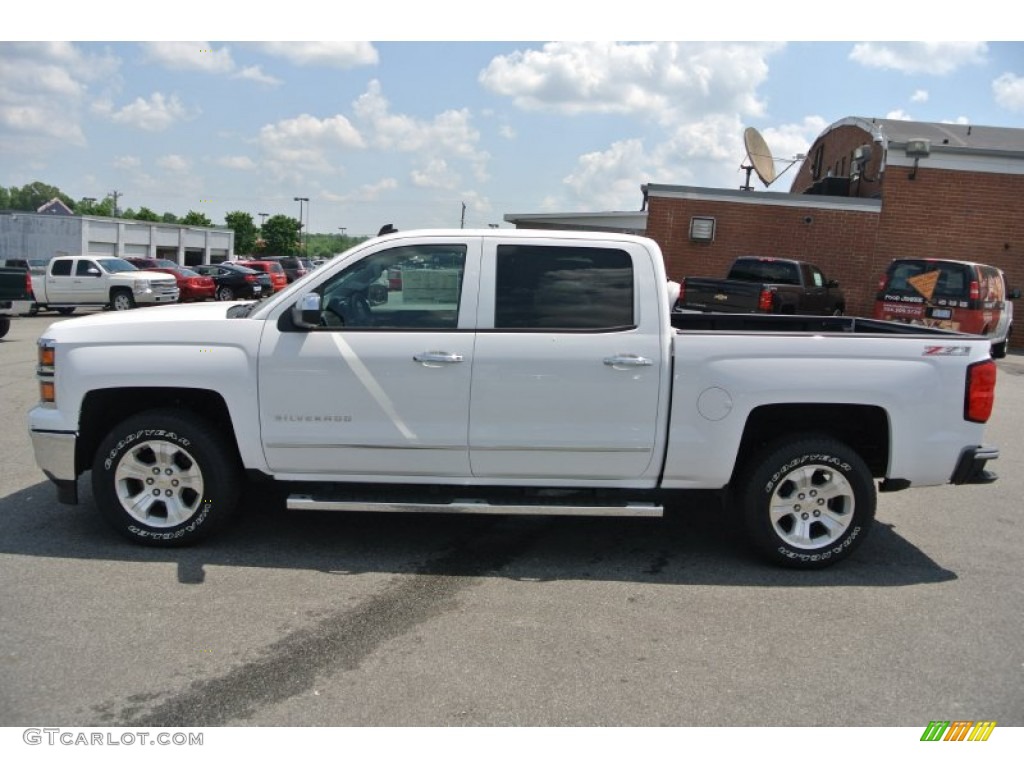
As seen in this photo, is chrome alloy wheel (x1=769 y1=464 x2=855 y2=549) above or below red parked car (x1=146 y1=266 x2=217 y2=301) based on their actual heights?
below

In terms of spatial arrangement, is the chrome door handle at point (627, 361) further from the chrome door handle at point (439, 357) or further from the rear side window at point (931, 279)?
the rear side window at point (931, 279)

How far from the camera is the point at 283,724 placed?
3285 millimetres

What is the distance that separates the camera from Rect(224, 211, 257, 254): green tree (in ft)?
315

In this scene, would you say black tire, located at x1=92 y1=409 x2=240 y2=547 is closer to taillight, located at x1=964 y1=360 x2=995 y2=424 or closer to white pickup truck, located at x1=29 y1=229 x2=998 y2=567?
white pickup truck, located at x1=29 y1=229 x2=998 y2=567

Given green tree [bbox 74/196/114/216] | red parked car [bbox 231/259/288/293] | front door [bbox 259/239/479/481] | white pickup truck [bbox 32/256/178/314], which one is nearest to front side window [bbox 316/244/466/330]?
front door [bbox 259/239/479/481]

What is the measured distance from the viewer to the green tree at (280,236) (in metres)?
90.8

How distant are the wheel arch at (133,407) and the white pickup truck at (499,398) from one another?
1.0 inches

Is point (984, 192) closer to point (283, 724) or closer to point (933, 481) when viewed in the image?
point (933, 481)

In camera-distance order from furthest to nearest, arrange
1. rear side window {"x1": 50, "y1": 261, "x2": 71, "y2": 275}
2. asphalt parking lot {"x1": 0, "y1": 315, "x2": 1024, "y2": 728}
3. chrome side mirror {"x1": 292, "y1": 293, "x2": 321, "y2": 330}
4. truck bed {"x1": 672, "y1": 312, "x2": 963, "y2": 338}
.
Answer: rear side window {"x1": 50, "y1": 261, "x2": 71, "y2": 275}, truck bed {"x1": 672, "y1": 312, "x2": 963, "y2": 338}, chrome side mirror {"x1": 292, "y1": 293, "x2": 321, "y2": 330}, asphalt parking lot {"x1": 0, "y1": 315, "x2": 1024, "y2": 728}

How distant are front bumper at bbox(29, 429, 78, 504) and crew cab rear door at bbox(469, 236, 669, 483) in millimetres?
2379

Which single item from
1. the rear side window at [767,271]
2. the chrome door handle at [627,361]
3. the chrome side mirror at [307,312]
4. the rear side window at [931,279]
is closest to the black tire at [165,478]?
the chrome side mirror at [307,312]

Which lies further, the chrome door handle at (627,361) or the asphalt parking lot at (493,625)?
the chrome door handle at (627,361)

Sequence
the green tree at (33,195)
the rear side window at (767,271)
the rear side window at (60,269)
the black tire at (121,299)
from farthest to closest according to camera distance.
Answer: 1. the green tree at (33,195)
2. the black tire at (121,299)
3. the rear side window at (60,269)
4. the rear side window at (767,271)

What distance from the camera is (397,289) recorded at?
197 inches
